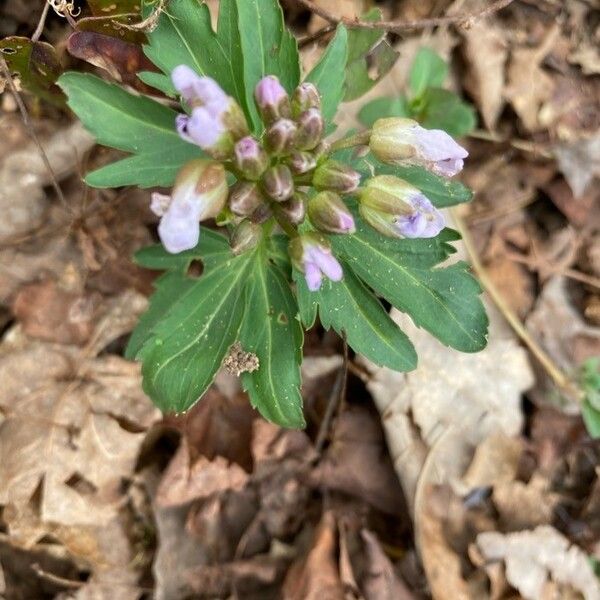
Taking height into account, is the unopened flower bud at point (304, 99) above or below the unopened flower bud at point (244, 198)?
above

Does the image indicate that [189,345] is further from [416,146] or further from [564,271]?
[564,271]

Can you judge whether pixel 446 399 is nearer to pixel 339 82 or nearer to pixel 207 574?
pixel 207 574

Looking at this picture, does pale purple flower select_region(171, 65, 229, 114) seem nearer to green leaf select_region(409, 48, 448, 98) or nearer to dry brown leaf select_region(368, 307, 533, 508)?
dry brown leaf select_region(368, 307, 533, 508)

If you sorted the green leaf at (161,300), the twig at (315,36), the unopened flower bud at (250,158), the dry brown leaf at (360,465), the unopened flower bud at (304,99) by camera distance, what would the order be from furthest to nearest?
the dry brown leaf at (360,465)
the twig at (315,36)
the green leaf at (161,300)
the unopened flower bud at (304,99)
the unopened flower bud at (250,158)

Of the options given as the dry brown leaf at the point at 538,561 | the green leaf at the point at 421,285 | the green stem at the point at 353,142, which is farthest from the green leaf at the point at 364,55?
the dry brown leaf at the point at 538,561

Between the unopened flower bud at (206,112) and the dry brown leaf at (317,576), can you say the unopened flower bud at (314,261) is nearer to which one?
the unopened flower bud at (206,112)

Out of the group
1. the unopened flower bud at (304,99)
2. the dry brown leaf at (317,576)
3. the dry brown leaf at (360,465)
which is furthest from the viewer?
the dry brown leaf at (360,465)

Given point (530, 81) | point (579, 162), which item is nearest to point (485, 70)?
point (530, 81)

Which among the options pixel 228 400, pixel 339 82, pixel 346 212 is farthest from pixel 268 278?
pixel 228 400

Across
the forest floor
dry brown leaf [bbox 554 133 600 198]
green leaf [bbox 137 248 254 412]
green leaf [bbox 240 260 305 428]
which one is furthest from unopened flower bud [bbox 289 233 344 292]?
dry brown leaf [bbox 554 133 600 198]
